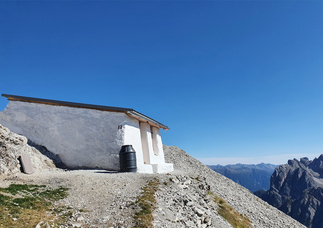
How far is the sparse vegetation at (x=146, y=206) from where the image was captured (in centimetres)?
634

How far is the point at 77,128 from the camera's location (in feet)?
51.6

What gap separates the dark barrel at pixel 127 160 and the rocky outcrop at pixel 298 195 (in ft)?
436

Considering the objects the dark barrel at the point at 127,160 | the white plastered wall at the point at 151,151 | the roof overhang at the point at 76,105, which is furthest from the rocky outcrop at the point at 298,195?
the roof overhang at the point at 76,105

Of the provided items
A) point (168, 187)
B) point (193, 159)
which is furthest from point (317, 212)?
point (168, 187)

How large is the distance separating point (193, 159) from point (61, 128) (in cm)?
2372

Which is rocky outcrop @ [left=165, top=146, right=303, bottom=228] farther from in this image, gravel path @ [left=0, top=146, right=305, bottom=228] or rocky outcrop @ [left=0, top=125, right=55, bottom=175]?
rocky outcrop @ [left=0, top=125, right=55, bottom=175]

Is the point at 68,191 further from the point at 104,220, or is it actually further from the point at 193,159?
the point at 193,159

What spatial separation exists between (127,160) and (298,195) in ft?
631

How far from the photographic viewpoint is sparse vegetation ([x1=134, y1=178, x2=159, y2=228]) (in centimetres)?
634

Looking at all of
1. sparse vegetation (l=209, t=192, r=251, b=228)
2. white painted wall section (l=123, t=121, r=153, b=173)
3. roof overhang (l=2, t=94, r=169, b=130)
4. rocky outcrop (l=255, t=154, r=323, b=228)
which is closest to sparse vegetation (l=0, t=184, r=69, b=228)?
white painted wall section (l=123, t=121, r=153, b=173)

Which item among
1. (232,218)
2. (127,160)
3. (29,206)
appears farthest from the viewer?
(127,160)

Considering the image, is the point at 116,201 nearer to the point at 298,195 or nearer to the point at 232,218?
the point at 232,218

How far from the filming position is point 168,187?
Result: 10.9m

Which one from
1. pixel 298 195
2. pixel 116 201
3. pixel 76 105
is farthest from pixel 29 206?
pixel 298 195
